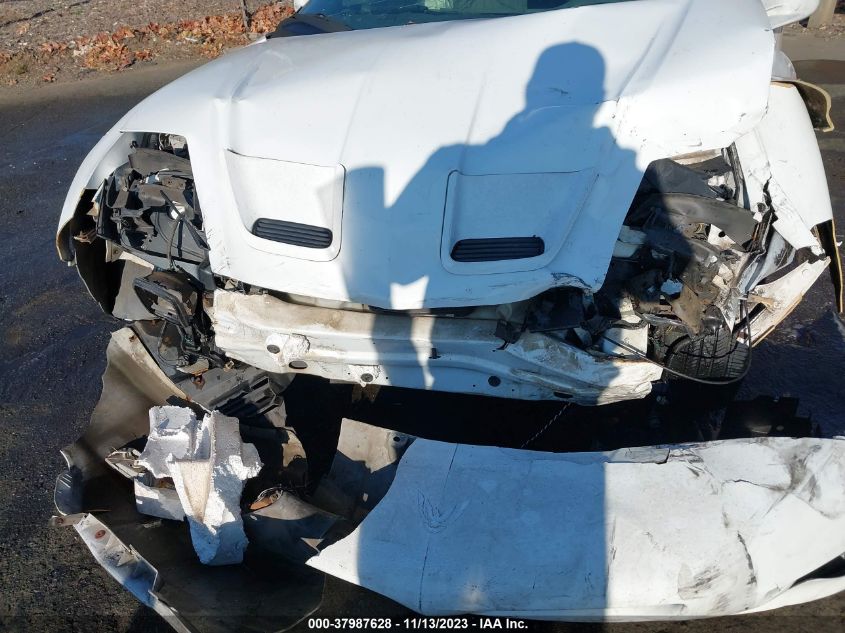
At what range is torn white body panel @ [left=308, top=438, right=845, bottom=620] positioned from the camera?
7.07 feet

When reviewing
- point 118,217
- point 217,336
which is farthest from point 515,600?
point 118,217

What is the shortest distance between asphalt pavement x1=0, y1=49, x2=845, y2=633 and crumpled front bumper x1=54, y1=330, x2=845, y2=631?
0.37 meters

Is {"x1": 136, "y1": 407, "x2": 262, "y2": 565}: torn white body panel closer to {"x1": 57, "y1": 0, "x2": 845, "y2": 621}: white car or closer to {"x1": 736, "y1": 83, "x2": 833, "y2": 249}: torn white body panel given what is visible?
{"x1": 57, "y1": 0, "x2": 845, "y2": 621}: white car

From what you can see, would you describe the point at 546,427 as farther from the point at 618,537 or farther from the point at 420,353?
the point at 618,537

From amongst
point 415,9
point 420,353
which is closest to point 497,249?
point 420,353

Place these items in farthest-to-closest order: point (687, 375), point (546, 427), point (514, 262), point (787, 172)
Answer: point (546, 427), point (687, 375), point (787, 172), point (514, 262)

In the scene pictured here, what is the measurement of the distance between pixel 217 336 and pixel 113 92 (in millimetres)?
6418

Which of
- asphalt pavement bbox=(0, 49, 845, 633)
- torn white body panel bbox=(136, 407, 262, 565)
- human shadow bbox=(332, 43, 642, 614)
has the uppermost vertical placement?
human shadow bbox=(332, 43, 642, 614)

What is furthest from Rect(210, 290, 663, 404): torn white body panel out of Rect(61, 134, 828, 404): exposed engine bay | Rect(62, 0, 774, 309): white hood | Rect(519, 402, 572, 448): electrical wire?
Rect(519, 402, 572, 448): electrical wire

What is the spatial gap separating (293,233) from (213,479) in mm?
983

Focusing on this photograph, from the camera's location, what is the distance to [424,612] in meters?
2.25

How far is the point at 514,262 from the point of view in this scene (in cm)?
245

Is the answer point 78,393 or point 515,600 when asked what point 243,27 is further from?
point 515,600

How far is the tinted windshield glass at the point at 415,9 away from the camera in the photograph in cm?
325
